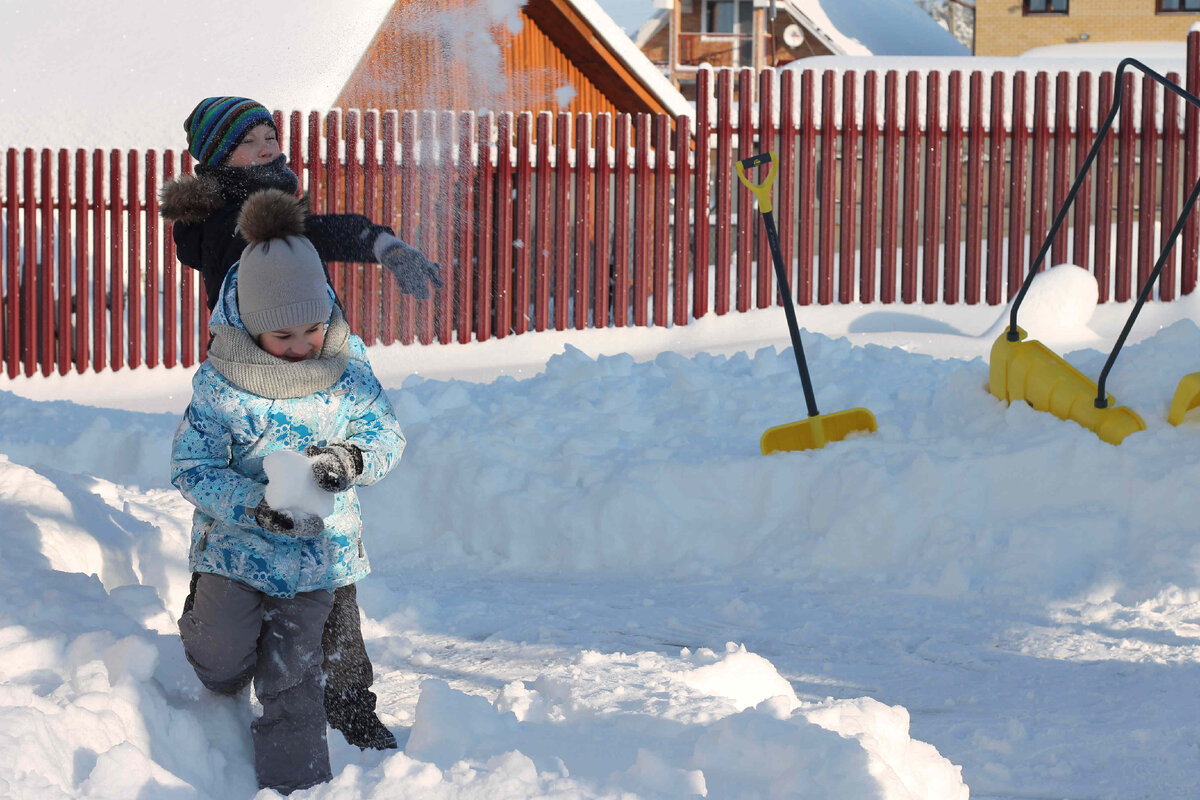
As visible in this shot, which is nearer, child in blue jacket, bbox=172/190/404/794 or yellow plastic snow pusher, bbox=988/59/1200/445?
child in blue jacket, bbox=172/190/404/794

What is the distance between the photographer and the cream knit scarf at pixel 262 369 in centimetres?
238

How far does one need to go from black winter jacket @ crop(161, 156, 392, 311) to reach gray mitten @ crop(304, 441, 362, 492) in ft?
2.63

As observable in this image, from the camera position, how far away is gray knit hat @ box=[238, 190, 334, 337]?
7.82 ft

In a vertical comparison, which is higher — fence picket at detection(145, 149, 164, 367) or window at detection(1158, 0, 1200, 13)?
window at detection(1158, 0, 1200, 13)

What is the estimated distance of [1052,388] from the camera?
4867 mm

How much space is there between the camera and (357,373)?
255 cm

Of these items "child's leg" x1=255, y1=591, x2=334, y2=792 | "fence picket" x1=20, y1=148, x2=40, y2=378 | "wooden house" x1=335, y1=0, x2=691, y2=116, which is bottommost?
"fence picket" x1=20, y1=148, x2=40, y2=378

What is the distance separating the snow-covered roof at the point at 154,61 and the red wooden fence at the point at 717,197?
4151mm

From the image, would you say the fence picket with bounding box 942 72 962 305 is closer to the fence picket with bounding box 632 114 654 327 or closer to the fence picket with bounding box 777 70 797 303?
the fence picket with bounding box 777 70 797 303

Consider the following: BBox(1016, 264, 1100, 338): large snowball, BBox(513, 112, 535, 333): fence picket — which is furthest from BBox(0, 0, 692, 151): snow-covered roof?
BBox(1016, 264, 1100, 338): large snowball

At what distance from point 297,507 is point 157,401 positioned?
7021 mm

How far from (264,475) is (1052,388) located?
3.45 metres

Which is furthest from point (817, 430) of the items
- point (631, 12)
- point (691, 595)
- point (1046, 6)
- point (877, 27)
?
point (631, 12)

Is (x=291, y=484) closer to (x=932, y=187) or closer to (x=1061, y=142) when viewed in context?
(x=932, y=187)
